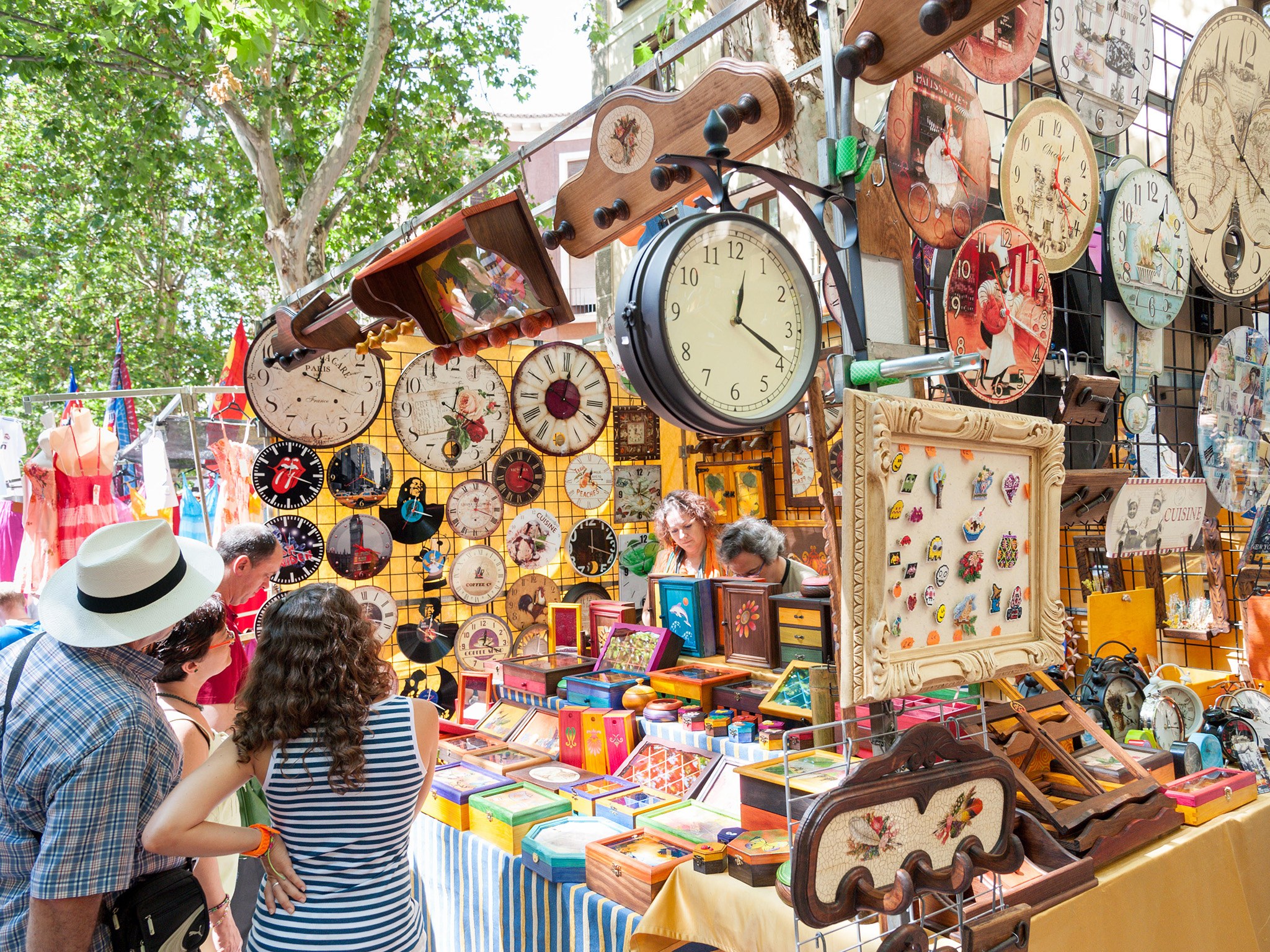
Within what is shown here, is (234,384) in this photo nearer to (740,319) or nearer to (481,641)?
(481,641)

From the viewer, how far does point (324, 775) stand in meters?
1.84

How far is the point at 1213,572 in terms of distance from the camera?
13.0ft

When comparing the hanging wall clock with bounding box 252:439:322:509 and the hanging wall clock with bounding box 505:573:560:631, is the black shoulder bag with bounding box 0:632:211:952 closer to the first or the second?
the hanging wall clock with bounding box 252:439:322:509

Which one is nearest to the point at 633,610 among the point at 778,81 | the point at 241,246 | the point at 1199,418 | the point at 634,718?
the point at 634,718

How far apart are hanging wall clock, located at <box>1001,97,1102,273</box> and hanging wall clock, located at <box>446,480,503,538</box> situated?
333 centimetres

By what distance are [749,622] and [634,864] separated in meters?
1.13

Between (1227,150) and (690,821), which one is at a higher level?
(1227,150)

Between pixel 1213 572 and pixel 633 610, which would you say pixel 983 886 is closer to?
pixel 633 610

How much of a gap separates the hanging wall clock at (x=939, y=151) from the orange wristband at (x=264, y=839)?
2.11 meters

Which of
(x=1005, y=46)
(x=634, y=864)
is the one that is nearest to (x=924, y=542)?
(x=634, y=864)

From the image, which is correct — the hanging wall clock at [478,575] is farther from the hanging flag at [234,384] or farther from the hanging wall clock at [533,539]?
the hanging flag at [234,384]

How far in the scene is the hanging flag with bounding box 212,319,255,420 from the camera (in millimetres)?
5426

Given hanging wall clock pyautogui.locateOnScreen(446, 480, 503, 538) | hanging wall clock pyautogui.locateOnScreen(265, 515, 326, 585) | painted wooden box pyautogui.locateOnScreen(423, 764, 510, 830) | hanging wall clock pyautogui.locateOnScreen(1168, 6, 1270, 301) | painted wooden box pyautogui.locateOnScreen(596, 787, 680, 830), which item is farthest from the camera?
hanging wall clock pyautogui.locateOnScreen(446, 480, 503, 538)

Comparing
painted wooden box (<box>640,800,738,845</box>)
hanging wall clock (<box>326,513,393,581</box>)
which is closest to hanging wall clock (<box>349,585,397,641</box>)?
hanging wall clock (<box>326,513,393,581</box>)
